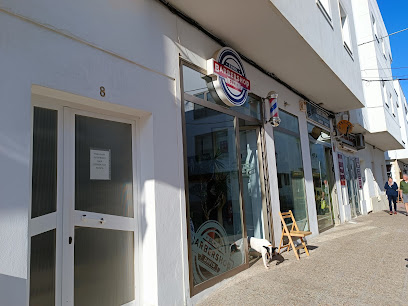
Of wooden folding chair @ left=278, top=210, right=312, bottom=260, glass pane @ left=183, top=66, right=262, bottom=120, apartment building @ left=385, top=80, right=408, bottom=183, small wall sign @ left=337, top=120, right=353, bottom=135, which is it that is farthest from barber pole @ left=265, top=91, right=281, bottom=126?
apartment building @ left=385, top=80, right=408, bottom=183

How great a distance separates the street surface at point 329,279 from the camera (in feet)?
11.5

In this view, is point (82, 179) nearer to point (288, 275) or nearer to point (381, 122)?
point (288, 275)

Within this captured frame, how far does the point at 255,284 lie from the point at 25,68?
12.2 ft

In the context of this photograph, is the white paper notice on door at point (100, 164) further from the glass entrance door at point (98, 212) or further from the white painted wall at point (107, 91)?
the white painted wall at point (107, 91)

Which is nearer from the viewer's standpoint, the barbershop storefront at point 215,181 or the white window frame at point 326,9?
the barbershop storefront at point 215,181

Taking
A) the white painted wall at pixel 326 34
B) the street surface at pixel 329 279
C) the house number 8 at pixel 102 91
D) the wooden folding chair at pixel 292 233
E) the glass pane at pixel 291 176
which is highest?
the white painted wall at pixel 326 34

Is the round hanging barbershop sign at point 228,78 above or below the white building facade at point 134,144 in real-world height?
above

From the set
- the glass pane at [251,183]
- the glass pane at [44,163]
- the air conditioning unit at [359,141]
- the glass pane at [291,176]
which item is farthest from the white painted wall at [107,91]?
the air conditioning unit at [359,141]

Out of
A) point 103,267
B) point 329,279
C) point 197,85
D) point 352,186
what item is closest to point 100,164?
point 103,267

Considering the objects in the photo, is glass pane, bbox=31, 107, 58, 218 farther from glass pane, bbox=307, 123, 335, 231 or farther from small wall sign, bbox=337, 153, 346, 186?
small wall sign, bbox=337, 153, 346, 186

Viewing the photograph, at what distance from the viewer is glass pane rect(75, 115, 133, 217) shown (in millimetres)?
2898

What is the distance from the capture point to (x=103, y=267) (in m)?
2.94

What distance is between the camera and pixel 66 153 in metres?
2.75

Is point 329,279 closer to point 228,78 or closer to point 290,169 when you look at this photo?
point 290,169
